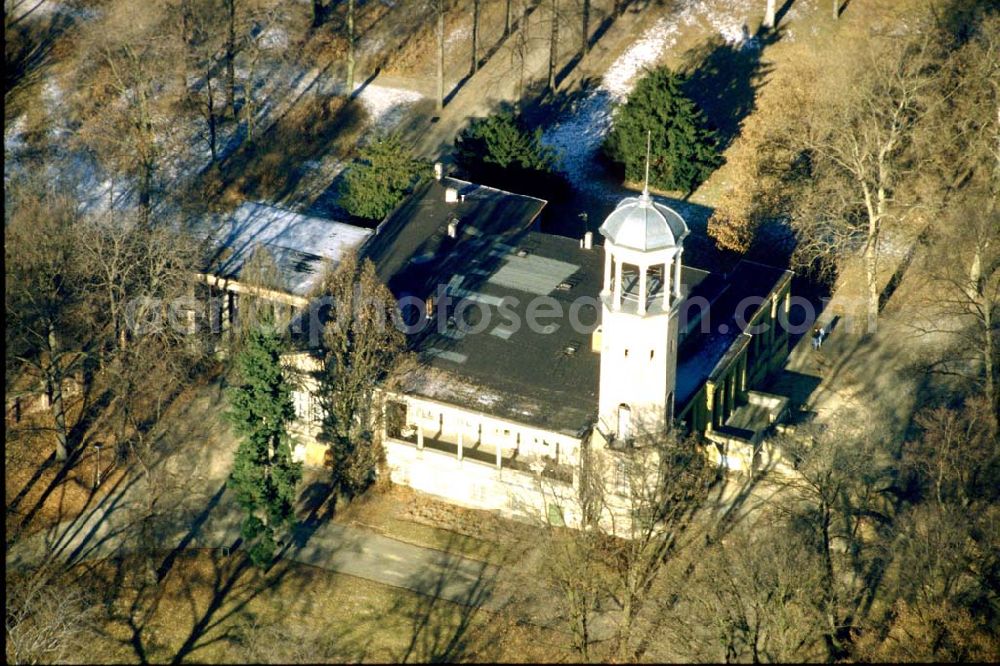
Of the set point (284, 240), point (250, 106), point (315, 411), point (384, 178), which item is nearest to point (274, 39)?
point (250, 106)

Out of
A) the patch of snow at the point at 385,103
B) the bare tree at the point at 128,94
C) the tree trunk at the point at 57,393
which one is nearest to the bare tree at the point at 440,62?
the patch of snow at the point at 385,103

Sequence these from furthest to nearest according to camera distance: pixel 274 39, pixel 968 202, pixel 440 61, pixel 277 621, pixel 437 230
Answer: pixel 274 39 < pixel 440 61 < pixel 968 202 < pixel 437 230 < pixel 277 621

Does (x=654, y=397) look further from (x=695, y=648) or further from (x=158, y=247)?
(x=158, y=247)

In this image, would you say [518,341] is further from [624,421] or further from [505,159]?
[505,159]

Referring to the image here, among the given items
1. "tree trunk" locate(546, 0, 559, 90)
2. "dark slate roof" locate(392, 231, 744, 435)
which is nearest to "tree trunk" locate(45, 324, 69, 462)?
"dark slate roof" locate(392, 231, 744, 435)

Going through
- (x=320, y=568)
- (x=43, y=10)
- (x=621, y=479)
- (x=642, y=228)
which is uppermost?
(x=642, y=228)

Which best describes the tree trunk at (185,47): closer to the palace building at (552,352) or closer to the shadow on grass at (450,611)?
the palace building at (552,352)
